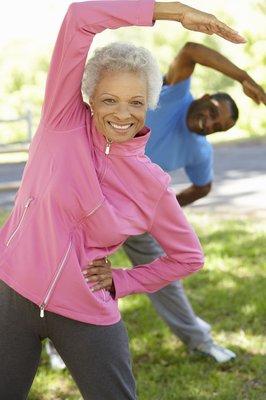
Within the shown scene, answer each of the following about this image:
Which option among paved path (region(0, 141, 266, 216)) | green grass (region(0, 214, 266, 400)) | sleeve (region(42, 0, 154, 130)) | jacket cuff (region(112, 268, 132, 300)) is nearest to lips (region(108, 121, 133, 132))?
sleeve (region(42, 0, 154, 130))

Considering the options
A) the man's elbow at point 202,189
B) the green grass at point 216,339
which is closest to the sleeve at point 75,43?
the green grass at point 216,339

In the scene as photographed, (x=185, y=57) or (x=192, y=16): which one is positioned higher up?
(x=192, y=16)

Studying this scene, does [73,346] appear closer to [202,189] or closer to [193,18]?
[193,18]

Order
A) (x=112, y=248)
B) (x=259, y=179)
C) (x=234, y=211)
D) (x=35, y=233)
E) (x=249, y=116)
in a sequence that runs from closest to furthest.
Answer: (x=35, y=233) < (x=112, y=248) < (x=234, y=211) < (x=259, y=179) < (x=249, y=116)

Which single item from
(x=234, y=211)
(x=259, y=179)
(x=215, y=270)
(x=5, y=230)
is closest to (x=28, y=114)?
(x=259, y=179)

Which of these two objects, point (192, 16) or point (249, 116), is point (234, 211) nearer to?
point (192, 16)

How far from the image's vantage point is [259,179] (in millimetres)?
11422

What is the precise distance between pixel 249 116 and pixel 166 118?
15466 millimetres

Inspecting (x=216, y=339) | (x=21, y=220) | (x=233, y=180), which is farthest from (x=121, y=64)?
(x=233, y=180)

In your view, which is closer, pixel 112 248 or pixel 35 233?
pixel 35 233

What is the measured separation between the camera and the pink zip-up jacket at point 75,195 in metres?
2.32

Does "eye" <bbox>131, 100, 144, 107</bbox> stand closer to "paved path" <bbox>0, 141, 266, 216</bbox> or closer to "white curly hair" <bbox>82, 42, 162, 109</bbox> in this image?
"white curly hair" <bbox>82, 42, 162, 109</bbox>

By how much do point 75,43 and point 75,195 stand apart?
0.49 m

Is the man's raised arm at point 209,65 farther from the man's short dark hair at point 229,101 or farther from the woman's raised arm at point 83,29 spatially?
the woman's raised arm at point 83,29
